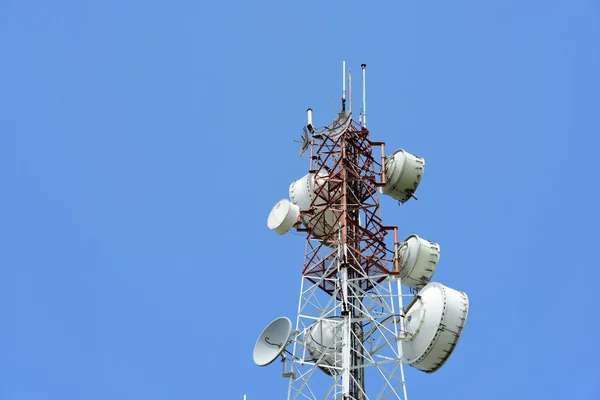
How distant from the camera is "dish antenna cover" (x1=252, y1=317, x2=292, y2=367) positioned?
4103 centimetres

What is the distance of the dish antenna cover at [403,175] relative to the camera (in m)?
46.5

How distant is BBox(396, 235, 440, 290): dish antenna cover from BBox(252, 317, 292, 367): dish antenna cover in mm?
6206

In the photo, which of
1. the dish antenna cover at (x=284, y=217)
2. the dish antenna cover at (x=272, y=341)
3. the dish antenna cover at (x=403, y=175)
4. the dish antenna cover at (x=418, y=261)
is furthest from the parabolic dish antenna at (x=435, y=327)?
the dish antenna cover at (x=284, y=217)

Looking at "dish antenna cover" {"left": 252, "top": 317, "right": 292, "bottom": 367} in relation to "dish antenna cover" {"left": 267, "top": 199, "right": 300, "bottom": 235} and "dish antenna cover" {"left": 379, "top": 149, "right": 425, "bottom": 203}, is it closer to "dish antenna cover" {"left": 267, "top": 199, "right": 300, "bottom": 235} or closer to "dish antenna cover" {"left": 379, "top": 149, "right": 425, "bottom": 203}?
"dish antenna cover" {"left": 267, "top": 199, "right": 300, "bottom": 235}

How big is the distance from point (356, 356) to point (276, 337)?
142 inches

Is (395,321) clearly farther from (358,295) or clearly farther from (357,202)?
(357,202)

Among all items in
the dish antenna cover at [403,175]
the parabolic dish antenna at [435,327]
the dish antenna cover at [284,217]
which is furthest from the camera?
the dish antenna cover at [403,175]

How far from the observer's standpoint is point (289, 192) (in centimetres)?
4866

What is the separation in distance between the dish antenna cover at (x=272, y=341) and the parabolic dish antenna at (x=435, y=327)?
519 centimetres

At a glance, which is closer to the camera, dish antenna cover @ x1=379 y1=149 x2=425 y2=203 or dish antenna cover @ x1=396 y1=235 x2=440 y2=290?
dish antenna cover @ x1=396 y1=235 x2=440 y2=290

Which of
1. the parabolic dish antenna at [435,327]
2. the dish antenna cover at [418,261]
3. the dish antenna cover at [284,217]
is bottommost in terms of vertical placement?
the parabolic dish antenna at [435,327]

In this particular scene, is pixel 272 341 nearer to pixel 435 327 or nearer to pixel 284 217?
pixel 284 217

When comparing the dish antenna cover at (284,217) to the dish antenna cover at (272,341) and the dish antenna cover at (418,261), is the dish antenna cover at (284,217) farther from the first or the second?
the dish antenna cover at (272,341)

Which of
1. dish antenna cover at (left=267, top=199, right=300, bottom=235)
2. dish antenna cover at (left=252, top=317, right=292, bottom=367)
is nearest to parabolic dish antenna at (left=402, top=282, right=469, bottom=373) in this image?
dish antenna cover at (left=252, top=317, right=292, bottom=367)
